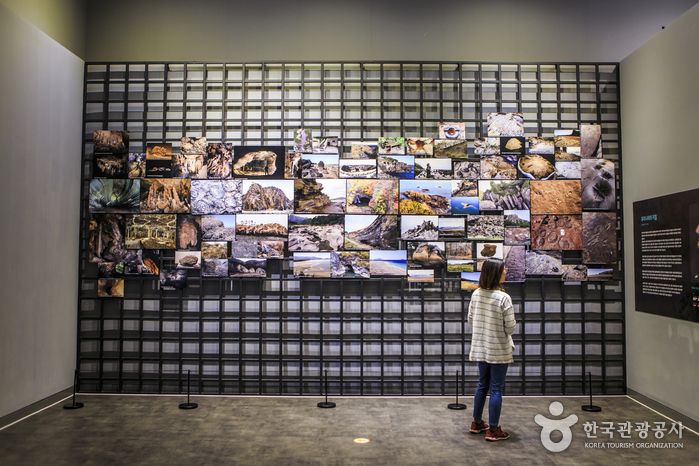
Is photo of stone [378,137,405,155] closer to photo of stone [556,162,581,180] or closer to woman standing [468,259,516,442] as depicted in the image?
photo of stone [556,162,581,180]

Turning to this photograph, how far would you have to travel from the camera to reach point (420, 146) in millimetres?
6043

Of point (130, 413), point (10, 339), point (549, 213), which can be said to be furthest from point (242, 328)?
point (549, 213)

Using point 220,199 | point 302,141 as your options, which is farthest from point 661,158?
point 220,199

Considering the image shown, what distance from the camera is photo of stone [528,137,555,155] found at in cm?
606

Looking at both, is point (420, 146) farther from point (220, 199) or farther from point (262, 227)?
point (220, 199)

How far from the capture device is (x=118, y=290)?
604cm

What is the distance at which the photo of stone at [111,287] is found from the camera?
6.03 meters

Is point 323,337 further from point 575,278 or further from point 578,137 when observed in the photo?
point 578,137

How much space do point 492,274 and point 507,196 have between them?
6.57 ft

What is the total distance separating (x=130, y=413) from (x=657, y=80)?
6991 mm

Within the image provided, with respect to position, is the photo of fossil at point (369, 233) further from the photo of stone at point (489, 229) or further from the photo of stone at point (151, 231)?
the photo of stone at point (151, 231)

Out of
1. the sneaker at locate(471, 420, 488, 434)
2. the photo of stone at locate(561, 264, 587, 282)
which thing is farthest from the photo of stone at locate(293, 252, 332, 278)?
the photo of stone at locate(561, 264, 587, 282)

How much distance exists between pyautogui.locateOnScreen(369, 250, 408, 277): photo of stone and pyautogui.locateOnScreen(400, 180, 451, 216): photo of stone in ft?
1.88

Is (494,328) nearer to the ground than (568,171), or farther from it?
nearer to the ground
